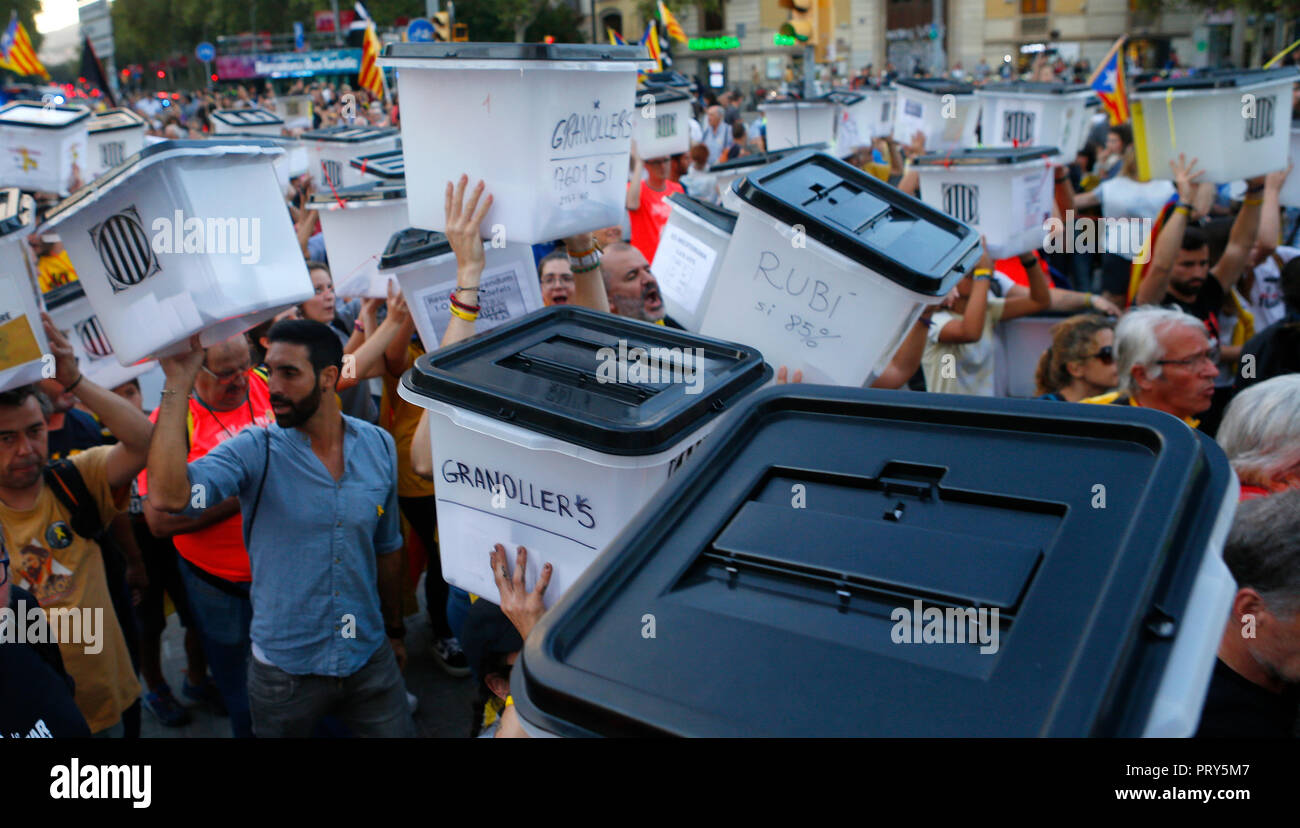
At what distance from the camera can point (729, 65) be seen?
56844mm

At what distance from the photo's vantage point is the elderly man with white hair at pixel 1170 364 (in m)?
3.30

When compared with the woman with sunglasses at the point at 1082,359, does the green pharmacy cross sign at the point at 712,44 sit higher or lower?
higher

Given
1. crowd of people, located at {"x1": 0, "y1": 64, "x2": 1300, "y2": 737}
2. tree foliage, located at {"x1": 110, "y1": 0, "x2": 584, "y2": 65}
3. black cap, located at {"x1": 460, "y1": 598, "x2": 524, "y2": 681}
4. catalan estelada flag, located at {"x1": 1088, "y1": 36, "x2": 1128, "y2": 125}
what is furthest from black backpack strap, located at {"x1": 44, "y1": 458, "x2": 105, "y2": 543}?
tree foliage, located at {"x1": 110, "y1": 0, "x2": 584, "y2": 65}

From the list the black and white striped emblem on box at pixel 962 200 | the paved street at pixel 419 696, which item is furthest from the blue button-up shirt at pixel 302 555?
the black and white striped emblem on box at pixel 962 200

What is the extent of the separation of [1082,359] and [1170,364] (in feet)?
1.65

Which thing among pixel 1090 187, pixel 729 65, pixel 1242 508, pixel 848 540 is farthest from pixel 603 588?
pixel 729 65

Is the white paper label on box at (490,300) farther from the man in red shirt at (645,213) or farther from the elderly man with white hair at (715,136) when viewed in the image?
the elderly man with white hair at (715,136)

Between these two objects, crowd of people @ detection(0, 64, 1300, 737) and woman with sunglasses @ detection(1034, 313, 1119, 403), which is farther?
woman with sunglasses @ detection(1034, 313, 1119, 403)

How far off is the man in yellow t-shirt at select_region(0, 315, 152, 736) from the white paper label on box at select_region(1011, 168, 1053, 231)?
374 centimetres

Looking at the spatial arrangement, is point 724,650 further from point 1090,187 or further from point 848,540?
point 1090,187
